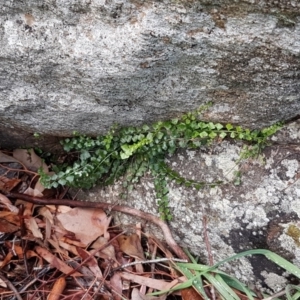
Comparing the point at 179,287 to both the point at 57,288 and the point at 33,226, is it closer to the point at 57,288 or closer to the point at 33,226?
the point at 57,288

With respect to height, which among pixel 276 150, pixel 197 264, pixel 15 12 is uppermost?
pixel 15 12

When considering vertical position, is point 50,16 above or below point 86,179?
above

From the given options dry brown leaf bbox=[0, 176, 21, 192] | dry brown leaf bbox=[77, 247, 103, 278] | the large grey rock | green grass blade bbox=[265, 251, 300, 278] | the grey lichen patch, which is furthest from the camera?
dry brown leaf bbox=[0, 176, 21, 192]

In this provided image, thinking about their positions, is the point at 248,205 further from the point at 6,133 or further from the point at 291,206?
the point at 6,133

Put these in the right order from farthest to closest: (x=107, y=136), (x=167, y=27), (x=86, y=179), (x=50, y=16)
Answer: (x=86, y=179)
(x=107, y=136)
(x=50, y=16)
(x=167, y=27)

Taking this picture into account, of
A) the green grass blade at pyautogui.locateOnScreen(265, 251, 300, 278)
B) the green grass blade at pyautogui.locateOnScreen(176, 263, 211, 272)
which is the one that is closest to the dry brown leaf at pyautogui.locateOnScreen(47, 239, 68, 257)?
the green grass blade at pyautogui.locateOnScreen(176, 263, 211, 272)

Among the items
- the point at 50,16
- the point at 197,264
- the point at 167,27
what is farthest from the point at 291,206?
the point at 50,16

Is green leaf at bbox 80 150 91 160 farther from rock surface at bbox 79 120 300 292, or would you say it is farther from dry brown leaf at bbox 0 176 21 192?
dry brown leaf at bbox 0 176 21 192

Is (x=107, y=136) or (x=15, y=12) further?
(x=107, y=136)
